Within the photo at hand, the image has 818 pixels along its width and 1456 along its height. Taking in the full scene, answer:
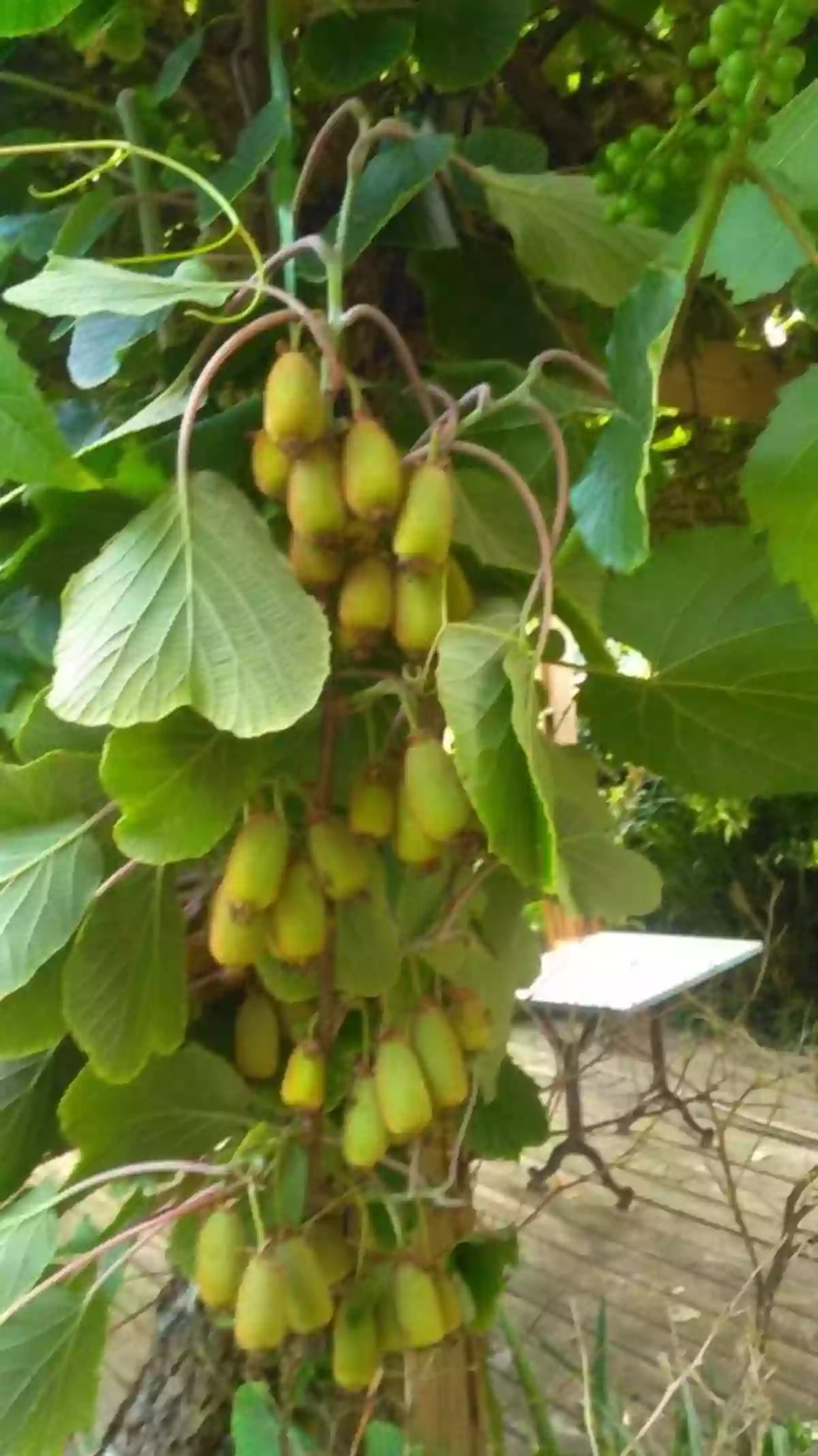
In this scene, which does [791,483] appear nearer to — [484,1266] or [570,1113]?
[484,1266]

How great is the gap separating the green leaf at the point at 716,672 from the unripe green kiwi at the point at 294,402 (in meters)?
0.11

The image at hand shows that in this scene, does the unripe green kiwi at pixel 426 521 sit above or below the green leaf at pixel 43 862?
above

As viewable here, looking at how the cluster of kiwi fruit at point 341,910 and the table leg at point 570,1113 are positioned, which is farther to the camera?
the table leg at point 570,1113

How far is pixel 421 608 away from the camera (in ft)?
0.94

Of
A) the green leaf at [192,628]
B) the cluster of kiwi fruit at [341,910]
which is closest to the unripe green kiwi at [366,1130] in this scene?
the cluster of kiwi fruit at [341,910]

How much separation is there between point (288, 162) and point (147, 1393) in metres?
0.48

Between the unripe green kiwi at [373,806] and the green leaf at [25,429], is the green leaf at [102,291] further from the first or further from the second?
the unripe green kiwi at [373,806]

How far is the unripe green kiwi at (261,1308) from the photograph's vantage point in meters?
0.32

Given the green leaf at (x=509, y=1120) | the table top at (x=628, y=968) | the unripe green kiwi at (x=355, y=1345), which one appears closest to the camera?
the unripe green kiwi at (x=355, y=1345)

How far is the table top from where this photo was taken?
1295 millimetres

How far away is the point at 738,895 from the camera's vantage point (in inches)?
41.6

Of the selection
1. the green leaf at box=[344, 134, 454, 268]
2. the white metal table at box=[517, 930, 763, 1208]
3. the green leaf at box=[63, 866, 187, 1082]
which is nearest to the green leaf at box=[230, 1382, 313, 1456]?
the green leaf at box=[63, 866, 187, 1082]

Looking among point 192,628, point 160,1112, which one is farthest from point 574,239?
point 160,1112

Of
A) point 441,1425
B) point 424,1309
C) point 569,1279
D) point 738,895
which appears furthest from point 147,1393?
point 569,1279
